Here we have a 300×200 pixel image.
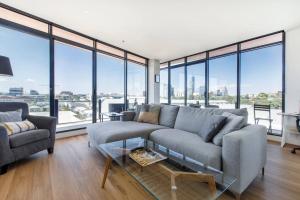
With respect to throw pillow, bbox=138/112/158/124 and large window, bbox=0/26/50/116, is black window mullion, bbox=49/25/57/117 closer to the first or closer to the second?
large window, bbox=0/26/50/116

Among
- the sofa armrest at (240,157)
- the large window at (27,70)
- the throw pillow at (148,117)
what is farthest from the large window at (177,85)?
the sofa armrest at (240,157)

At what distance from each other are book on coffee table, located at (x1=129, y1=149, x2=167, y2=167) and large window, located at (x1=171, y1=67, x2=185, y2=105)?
4.63m

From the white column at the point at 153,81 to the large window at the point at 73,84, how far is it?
8.51ft

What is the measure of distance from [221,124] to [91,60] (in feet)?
12.8

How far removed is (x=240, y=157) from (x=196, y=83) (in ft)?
14.8

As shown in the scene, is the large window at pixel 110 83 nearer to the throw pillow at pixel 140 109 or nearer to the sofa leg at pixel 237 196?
the throw pillow at pixel 140 109

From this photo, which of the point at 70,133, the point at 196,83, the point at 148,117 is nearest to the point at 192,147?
the point at 148,117

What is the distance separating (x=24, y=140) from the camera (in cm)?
224

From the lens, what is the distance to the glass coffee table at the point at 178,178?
3.92 ft

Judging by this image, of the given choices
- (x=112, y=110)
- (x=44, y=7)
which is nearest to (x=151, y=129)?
(x=112, y=110)

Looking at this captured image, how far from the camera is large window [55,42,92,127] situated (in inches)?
156

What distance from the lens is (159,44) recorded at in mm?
4812

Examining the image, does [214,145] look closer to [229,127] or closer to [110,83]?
[229,127]

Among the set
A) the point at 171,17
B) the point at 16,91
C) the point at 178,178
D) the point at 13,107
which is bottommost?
the point at 178,178
